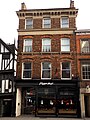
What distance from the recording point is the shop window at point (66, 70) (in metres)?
23.0

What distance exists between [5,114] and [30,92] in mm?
3830

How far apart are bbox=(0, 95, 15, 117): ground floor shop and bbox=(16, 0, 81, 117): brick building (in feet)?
1.90

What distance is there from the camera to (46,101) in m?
22.9

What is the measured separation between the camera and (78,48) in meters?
23.5

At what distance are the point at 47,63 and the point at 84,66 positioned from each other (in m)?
4.28

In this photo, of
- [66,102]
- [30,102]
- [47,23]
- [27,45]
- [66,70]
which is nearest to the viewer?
[66,102]

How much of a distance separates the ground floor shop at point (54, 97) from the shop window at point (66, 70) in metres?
0.80

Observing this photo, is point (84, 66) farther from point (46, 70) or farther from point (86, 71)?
point (46, 70)

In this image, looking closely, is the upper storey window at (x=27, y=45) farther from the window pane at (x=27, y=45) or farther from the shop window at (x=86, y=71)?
the shop window at (x=86, y=71)

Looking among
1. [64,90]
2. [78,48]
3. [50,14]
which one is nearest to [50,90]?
[64,90]

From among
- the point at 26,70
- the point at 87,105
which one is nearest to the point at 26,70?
the point at 26,70

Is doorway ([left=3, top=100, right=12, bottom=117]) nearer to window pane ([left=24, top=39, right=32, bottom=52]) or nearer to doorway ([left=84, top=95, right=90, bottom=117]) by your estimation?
window pane ([left=24, top=39, right=32, bottom=52])

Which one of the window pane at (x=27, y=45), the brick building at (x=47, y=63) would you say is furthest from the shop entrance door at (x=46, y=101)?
the window pane at (x=27, y=45)

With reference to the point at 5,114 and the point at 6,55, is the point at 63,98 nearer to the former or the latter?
the point at 5,114
